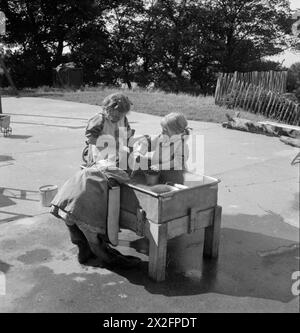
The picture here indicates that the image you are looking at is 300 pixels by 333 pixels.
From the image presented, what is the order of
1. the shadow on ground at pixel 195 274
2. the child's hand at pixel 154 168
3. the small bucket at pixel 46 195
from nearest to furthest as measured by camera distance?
the shadow on ground at pixel 195 274 → the child's hand at pixel 154 168 → the small bucket at pixel 46 195

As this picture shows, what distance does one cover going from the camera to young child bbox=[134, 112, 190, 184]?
3.74 m

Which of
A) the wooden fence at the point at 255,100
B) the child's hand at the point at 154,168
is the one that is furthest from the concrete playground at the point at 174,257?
the wooden fence at the point at 255,100

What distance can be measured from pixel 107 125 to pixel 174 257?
1209mm

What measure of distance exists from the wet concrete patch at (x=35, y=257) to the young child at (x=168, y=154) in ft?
3.49

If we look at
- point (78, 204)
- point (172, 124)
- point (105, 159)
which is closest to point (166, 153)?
point (172, 124)

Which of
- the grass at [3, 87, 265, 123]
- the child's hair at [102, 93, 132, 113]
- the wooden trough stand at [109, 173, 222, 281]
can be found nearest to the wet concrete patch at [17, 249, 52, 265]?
the wooden trough stand at [109, 173, 222, 281]

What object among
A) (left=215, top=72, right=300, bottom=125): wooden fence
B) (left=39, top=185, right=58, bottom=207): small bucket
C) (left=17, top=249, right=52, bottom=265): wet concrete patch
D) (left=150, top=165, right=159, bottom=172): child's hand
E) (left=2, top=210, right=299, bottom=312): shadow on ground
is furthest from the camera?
(left=215, top=72, right=300, bottom=125): wooden fence

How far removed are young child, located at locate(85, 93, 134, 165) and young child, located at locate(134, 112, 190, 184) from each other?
0.25 m

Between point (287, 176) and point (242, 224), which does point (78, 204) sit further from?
→ point (287, 176)

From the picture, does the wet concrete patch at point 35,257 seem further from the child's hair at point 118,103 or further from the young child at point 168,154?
the child's hair at point 118,103

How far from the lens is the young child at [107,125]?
12.1 ft

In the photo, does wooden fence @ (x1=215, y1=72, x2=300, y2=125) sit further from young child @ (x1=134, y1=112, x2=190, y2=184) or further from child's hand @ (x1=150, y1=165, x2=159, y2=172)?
child's hand @ (x1=150, y1=165, x2=159, y2=172)

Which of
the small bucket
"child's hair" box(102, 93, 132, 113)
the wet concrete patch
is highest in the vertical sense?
"child's hair" box(102, 93, 132, 113)

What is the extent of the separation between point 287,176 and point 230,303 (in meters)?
3.59
